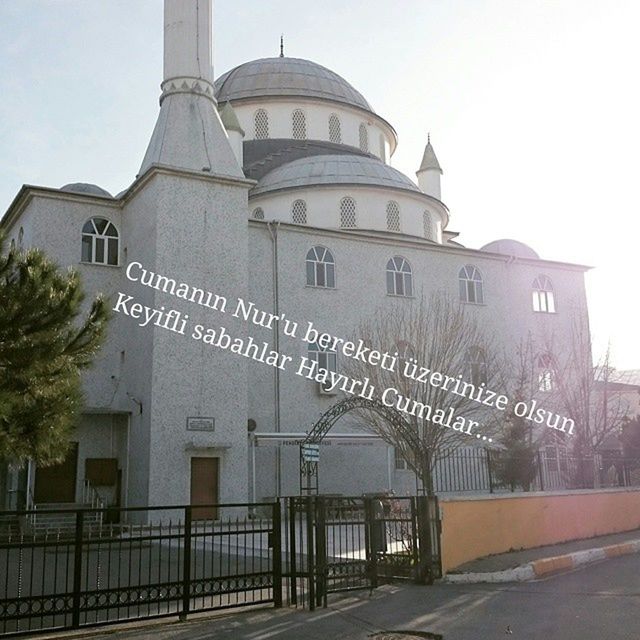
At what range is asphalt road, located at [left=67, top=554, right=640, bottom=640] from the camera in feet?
24.3

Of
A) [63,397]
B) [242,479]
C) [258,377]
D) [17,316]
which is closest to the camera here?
[17,316]

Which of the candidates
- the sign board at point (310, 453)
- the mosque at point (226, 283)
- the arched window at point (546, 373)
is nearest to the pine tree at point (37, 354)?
the sign board at point (310, 453)

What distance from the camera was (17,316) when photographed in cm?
879

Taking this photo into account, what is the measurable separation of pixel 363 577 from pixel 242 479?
11814 millimetres

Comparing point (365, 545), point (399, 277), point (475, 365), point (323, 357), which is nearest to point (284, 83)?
point (399, 277)

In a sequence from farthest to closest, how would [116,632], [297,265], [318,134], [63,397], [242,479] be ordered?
[318,134] < [297,265] < [242,479] < [63,397] < [116,632]

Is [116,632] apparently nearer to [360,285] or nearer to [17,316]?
[17,316]

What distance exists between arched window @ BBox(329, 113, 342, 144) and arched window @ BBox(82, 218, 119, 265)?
13.7 metres

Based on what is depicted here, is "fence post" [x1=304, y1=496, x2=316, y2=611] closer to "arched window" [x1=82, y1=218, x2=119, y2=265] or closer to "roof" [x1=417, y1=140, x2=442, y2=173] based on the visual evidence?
"arched window" [x1=82, y1=218, x2=119, y2=265]

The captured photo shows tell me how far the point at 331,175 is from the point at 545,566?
65.2 feet

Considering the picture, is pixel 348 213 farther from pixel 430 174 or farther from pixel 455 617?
pixel 455 617

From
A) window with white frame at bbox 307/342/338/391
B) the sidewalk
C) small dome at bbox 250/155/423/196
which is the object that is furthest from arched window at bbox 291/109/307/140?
the sidewalk

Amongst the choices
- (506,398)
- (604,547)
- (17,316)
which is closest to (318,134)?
(506,398)

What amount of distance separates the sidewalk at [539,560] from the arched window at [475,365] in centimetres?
972
